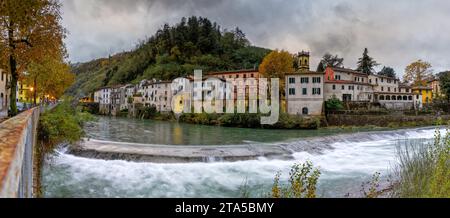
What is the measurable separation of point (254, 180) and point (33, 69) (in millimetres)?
23674

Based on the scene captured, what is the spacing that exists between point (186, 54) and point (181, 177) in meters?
89.8

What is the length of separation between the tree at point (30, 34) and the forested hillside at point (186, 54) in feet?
228

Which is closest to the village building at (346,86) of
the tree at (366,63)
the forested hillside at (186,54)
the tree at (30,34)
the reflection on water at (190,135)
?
the tree at (366,63)

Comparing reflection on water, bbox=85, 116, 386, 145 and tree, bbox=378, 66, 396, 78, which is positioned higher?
tree, bbox=378, 66, 396, 78

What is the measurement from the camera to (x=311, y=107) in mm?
46625

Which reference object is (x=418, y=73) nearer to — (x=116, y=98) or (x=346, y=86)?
(x=346, y=86)

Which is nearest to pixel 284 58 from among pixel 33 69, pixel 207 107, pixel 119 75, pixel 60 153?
pixel 207 107

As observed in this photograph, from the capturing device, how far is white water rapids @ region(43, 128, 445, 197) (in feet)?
34.6

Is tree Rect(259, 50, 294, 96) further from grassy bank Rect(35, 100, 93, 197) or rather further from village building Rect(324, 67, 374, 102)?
grassy bank Rect(35, 100, 93, 197)

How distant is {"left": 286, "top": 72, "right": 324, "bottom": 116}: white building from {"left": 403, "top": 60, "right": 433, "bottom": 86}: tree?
37905mm

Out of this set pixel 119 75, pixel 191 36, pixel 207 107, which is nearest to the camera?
pixel 207 107

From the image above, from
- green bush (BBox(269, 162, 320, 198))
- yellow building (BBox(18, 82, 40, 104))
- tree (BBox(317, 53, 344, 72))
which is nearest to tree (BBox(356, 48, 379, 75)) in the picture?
tree (BBox(317, 53, 344, 72))

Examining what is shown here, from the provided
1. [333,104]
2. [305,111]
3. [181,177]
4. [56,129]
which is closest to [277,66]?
[305,111]
